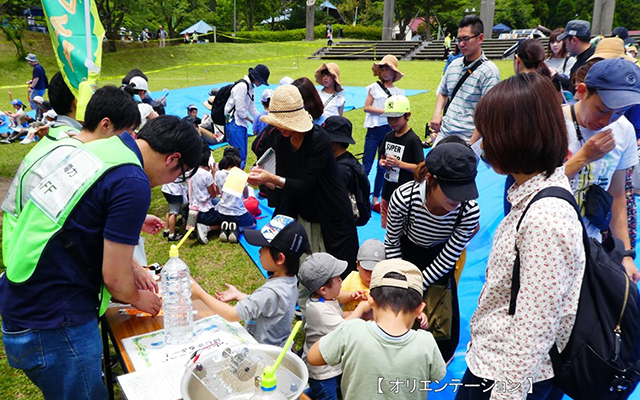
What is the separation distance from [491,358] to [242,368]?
2.94 ft

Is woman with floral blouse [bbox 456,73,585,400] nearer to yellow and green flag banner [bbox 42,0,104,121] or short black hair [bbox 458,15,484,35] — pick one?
yellow and green flag banner [bbox 42,0,104,121]

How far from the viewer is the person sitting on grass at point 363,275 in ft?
10.1

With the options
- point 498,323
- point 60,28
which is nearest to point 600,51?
point 498,323

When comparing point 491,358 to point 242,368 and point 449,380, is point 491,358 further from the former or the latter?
point 449,380

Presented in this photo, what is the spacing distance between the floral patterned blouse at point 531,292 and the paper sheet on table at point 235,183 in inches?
75.9

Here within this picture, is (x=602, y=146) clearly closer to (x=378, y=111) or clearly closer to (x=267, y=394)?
(x=267, y=394)

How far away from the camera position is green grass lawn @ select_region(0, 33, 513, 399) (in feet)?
15.8

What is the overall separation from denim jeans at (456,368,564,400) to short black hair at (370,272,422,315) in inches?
14.8

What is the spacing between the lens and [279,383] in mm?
1700

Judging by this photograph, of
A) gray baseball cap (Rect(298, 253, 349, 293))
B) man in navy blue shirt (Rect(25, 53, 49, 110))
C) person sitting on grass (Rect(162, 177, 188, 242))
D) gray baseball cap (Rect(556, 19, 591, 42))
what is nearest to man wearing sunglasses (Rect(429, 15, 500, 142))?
gray baseball cap (Rect(556, 19, 591, 42))

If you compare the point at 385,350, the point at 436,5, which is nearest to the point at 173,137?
the point at 385,350

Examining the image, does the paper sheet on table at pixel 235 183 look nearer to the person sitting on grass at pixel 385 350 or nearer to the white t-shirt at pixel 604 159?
the person sitting on grass at pixel 385 350

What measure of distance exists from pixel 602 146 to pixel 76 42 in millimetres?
3761

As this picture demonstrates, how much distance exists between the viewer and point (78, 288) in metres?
1.81
